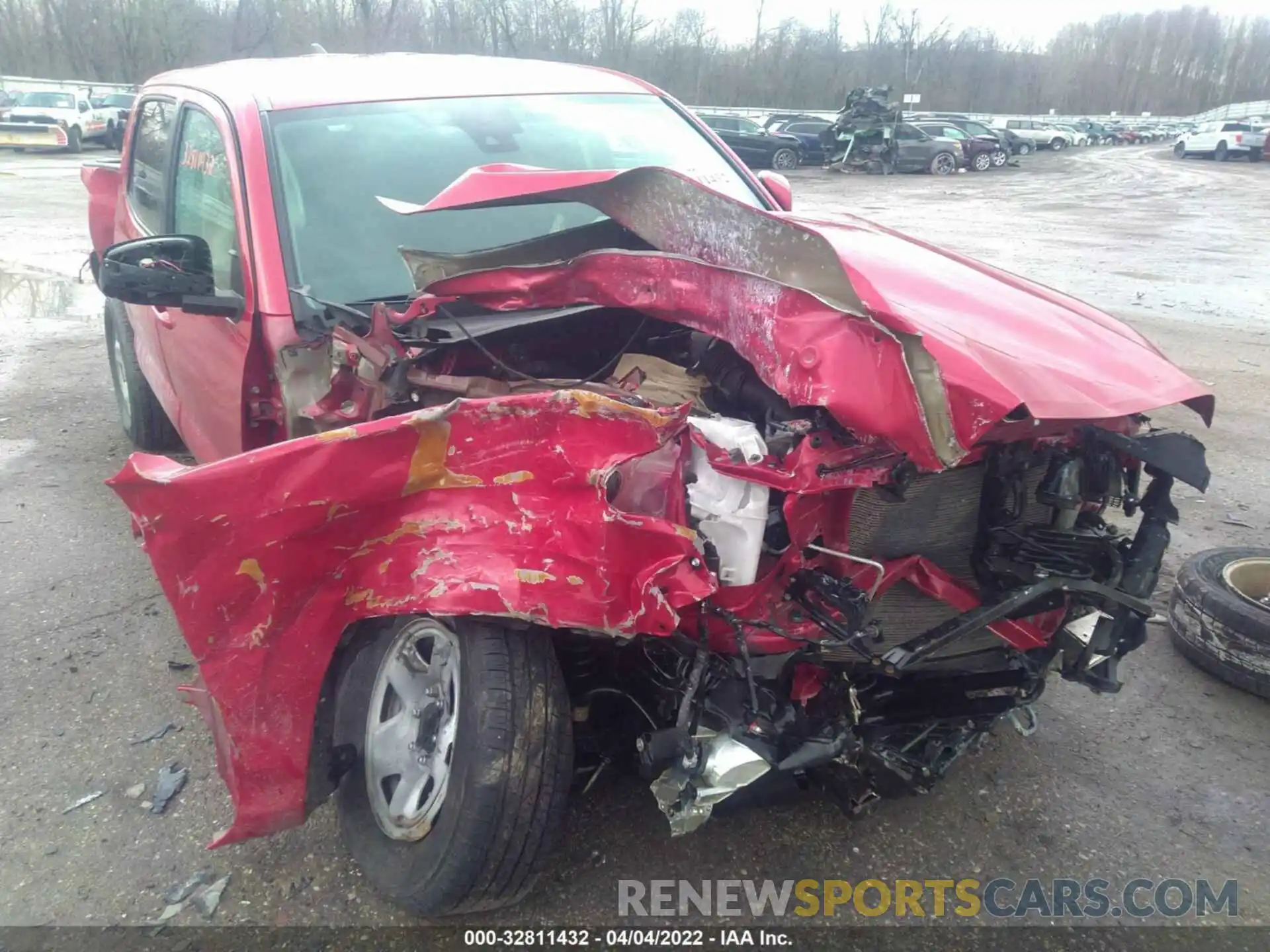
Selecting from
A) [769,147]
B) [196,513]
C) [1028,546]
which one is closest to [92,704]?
[196,513]

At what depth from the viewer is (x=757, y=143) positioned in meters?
26.6

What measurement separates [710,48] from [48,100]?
126 ft

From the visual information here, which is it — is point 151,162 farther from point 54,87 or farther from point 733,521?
point 54,87

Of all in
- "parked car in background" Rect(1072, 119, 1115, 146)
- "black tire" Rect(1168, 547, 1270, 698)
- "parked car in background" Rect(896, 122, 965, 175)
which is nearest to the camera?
"black tire" Rect(1168, 547, 1270, 698)

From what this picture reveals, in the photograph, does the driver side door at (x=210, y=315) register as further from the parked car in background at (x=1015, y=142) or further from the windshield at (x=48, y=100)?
the parked car in background at (x=1015, y=142)

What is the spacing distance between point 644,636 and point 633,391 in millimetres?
612

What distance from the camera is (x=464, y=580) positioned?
1.90 meters

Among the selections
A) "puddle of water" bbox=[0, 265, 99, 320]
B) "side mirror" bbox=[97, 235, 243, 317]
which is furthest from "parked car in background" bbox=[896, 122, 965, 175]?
"side mirror" bbox=[97, 235, 243, 317]

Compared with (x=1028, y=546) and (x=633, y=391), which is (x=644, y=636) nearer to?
(x=633, y=391)

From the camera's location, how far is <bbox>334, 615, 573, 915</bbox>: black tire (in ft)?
6.53

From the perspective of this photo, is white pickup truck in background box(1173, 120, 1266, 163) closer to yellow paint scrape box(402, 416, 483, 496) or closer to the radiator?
the radiator

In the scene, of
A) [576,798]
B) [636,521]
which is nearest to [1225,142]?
[576,798]

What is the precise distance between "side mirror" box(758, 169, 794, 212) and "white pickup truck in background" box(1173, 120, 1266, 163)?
37.9 m

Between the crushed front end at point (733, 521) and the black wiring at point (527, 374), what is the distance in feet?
0.06
